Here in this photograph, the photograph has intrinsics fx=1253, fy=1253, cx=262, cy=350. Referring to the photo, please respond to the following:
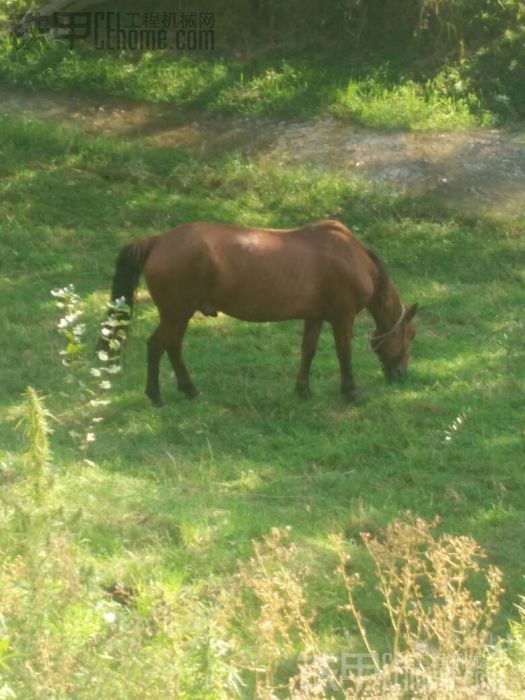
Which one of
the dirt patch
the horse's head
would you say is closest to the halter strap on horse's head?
the horse's head

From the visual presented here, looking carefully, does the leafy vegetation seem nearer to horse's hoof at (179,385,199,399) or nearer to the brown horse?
the brown horse

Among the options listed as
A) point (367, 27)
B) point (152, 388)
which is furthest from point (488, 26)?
point (152, 388)

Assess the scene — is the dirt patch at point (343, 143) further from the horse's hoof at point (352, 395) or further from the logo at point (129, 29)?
the horse's hoof at point (352, 395)

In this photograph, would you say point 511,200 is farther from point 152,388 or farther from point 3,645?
point 3,645

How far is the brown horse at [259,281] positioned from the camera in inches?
367

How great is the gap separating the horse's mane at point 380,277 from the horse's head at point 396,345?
27cm

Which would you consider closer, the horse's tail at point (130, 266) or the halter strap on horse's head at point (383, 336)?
the horse's tail at point (130, 266)

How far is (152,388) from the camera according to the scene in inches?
382

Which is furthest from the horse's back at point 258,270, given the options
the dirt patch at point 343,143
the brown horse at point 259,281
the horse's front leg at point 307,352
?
the dirt patch at point 343,143

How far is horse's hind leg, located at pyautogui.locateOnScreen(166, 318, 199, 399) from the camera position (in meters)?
9.61

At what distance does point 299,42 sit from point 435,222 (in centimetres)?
461

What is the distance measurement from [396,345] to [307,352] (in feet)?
2.62

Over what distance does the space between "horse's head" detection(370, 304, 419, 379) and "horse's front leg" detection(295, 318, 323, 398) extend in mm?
525

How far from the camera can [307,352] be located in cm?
1005
